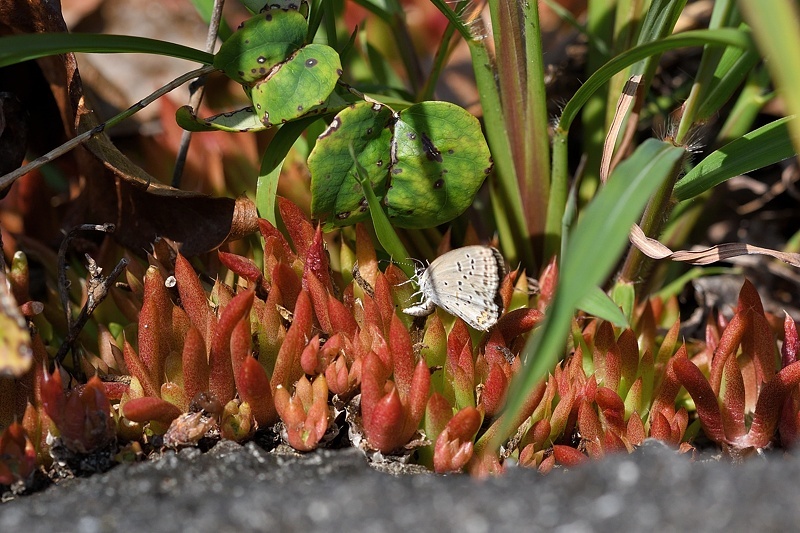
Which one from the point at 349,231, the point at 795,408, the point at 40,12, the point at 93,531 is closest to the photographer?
the point at 93,531

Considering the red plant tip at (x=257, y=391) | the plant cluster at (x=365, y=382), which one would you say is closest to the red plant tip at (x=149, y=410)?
the plant cluster at (x=365, y=382)

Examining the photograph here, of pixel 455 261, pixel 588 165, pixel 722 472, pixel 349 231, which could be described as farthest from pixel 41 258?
pixel 722 472

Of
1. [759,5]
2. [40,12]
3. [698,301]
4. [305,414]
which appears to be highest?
[40,12]

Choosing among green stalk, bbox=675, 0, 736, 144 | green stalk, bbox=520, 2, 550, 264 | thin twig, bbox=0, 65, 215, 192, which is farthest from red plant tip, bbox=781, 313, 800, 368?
thin twig, bbox=0, 65, 215, 192

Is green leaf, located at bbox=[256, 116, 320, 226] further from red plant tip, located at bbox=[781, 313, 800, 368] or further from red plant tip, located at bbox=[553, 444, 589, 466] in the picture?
red plant tip, located at bbox=[781, 313, 800, 368]

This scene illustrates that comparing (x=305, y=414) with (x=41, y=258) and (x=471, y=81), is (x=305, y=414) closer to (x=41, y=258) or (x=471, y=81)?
(x=41, y=258)

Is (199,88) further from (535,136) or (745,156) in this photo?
(745,156)
